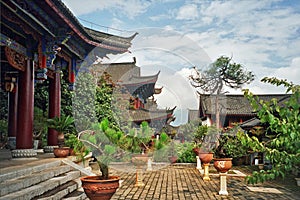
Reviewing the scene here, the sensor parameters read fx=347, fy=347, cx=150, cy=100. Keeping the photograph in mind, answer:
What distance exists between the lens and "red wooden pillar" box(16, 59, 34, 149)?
6.88 meters

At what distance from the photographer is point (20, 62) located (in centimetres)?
689

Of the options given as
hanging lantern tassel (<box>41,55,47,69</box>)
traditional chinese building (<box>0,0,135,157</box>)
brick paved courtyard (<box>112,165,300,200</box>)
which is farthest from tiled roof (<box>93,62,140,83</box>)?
hanging lantern tassel (<box>41,55,47,69</box>)

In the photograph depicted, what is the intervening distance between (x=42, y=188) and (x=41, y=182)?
0.36m

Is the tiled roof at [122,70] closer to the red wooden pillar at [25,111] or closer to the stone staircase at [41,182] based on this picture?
the red wooden pillar at [25,111]

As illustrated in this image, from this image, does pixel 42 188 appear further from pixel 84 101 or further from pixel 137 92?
pixel 137 92

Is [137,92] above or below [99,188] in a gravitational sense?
above

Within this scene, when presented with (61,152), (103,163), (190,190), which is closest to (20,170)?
(103,163)

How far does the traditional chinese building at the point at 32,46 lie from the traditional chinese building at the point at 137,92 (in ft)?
23.3

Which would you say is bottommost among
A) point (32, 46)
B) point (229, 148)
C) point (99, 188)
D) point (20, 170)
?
point (229, 148)

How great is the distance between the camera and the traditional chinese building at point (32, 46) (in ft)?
20.6

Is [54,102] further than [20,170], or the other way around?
[54,102]

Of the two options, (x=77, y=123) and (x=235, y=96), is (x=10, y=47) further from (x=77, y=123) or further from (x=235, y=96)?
Result: (x=235, y=96)

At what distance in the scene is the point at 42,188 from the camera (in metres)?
4.70

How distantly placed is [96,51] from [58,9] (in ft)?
11.7
